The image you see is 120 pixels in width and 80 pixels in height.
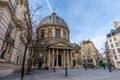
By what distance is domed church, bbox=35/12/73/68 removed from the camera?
45.4 meters

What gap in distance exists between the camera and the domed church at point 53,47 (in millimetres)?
45412

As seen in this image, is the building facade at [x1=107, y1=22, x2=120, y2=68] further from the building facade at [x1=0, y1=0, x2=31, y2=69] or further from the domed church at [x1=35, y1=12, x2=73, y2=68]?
the building facade at [x1=0, y1=0, x2=31, y2=69]

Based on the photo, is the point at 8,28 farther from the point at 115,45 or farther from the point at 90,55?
the point at 90,55

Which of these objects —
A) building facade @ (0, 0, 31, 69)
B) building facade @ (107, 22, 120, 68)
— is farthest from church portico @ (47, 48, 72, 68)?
building facade @ (0, 0, 31, 69)

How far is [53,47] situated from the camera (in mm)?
45750

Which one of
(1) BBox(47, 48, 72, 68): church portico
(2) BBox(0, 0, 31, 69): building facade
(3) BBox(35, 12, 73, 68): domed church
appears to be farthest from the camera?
(3) BBox(35, 12, 73, 68): domed church

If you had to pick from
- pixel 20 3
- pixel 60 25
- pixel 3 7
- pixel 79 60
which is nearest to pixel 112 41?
pixel 79 60

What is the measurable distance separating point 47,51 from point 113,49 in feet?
119

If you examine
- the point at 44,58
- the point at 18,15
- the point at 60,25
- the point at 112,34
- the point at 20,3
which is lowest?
the point at 44,58

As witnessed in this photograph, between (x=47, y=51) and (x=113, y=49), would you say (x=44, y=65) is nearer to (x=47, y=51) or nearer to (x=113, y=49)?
(x=47, y=51)

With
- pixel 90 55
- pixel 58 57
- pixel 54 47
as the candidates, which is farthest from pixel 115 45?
pixel 54 47

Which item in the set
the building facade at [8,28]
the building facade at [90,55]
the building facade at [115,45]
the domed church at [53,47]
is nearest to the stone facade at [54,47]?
the domed church at [53,47]

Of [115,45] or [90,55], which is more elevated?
[115,45]

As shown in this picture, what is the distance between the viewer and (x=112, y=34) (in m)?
59.4
